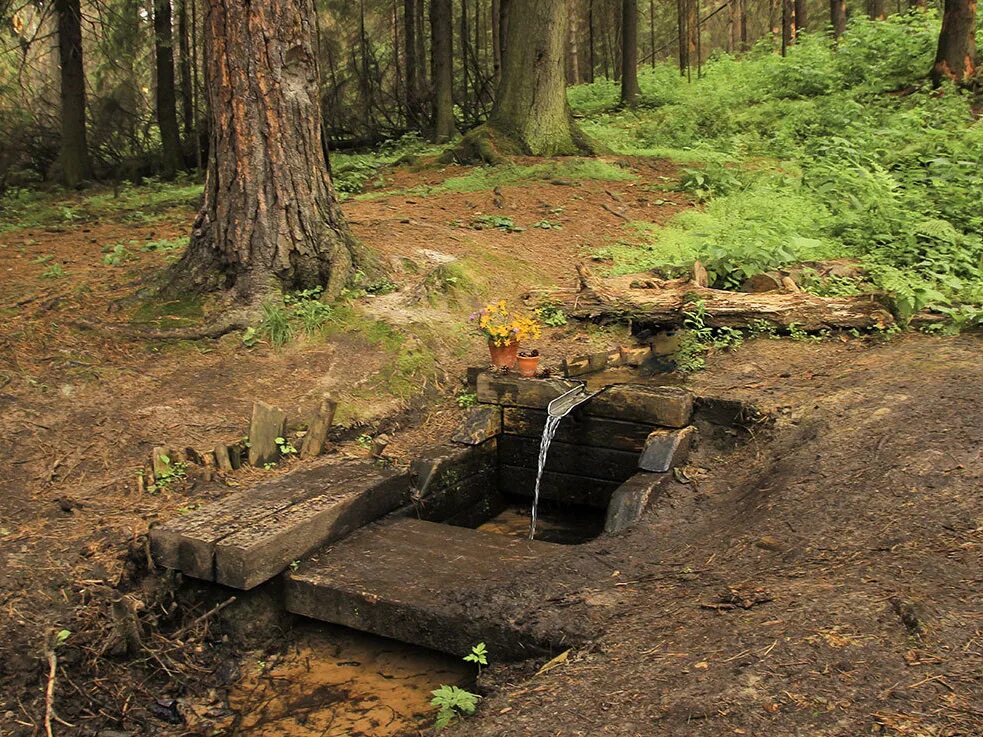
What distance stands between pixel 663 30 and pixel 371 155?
23405 mm

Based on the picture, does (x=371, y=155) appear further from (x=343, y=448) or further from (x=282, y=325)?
(x=343, y=448)

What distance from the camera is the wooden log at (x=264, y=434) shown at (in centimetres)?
563

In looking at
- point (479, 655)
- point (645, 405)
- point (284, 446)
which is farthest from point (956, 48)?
point (479, 655)

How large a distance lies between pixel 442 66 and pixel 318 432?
12275 mm

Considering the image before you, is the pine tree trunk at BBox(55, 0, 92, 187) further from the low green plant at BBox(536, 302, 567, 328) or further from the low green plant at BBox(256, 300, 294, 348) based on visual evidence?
the low green plant at BBox(536, 302, 567, 328)

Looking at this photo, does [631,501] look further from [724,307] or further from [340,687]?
[724,307]

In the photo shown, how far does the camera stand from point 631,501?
5.13 m

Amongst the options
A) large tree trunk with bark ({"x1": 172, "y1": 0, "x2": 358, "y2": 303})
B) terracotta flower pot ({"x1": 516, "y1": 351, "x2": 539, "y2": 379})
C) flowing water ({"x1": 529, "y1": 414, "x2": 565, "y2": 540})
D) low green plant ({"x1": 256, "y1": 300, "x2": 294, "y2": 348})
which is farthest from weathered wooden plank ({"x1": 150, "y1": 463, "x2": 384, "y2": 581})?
large tree trunk with bark ({"x1": 172, "y1": 0, "x2": 358, "y2": 303})

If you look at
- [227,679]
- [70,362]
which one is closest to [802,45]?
[70,362]

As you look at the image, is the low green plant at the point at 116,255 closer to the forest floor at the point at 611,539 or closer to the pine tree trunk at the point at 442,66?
the forest floor at the point at 611,539

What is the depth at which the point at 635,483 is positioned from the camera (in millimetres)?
5328

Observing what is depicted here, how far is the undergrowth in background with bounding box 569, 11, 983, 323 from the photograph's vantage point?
8.36 m

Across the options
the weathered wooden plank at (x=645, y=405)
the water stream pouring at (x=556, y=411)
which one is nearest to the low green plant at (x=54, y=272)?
the water stream pouring at (x=556, y=411)

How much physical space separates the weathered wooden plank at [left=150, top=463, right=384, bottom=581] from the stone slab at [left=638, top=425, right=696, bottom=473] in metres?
1.86
